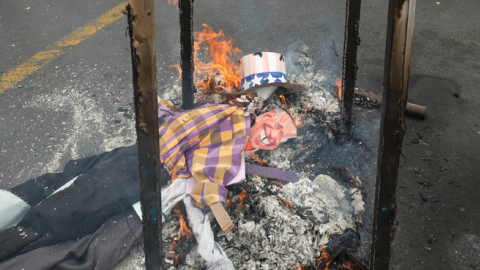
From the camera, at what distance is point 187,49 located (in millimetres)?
3098

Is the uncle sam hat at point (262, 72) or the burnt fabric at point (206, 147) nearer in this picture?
the burnt fabric at point (206, 147)

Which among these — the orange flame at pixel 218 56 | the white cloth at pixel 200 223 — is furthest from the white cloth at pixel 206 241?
the orange flame at pixel 218 56

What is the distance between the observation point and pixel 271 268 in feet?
7.57

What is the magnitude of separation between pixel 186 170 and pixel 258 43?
2657 mm

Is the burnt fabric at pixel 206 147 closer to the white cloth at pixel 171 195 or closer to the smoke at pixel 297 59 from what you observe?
the white cloth at pixel 171 195

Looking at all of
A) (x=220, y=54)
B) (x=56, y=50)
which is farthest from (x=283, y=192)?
(x=56, y=50)

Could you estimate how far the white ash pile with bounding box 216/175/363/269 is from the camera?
2355 millimetres

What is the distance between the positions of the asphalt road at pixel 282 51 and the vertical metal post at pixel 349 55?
2.53 ft

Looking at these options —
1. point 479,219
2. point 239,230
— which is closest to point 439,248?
point 479,219

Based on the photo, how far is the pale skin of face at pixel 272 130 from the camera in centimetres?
312

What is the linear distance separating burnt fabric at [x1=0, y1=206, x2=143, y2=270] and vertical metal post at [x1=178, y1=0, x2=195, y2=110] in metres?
1.27

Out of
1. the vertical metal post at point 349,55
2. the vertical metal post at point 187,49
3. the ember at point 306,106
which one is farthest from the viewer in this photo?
the ember at point 306,106

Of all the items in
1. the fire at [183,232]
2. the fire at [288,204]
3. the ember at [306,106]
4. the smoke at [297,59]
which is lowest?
the fire at [183,232]

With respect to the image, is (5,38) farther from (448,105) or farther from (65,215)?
(448,105)
